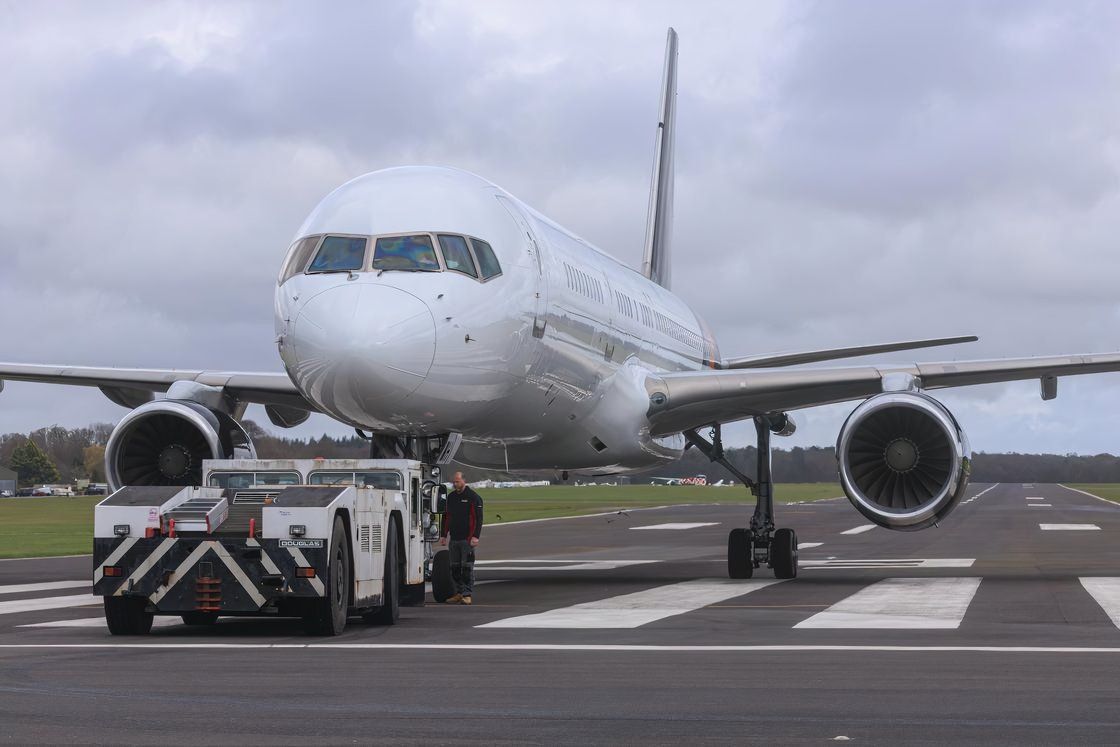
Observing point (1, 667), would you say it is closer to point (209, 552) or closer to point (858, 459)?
point (209, 552)

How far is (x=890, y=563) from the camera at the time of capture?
85.4ft

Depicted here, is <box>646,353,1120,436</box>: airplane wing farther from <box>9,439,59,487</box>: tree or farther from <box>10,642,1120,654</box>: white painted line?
<box>9,439,59,487</box>: tree

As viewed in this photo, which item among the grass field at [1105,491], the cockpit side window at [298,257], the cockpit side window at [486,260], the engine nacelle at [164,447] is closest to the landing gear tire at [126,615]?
the cockpit side window at [298,257]

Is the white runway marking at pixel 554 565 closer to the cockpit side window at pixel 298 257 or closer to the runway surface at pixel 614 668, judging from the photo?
the runway surface at pixel 614 668

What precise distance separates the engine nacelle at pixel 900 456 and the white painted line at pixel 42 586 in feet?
34.4

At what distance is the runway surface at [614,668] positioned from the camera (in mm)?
7711

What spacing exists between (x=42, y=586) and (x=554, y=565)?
9.04 m

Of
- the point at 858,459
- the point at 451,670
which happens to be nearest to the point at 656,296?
the point at 858,459

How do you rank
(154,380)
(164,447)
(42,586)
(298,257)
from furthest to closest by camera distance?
(154,380) → (42,586) → (164,447) → (298,257)

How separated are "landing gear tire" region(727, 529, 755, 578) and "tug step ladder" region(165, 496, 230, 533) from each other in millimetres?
10135

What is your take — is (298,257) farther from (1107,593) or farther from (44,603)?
(1107,593)

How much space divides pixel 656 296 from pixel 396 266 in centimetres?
1105

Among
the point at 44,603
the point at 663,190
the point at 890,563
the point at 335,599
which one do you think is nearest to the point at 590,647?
the point at 335,599

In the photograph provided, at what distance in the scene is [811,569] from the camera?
2467cm
